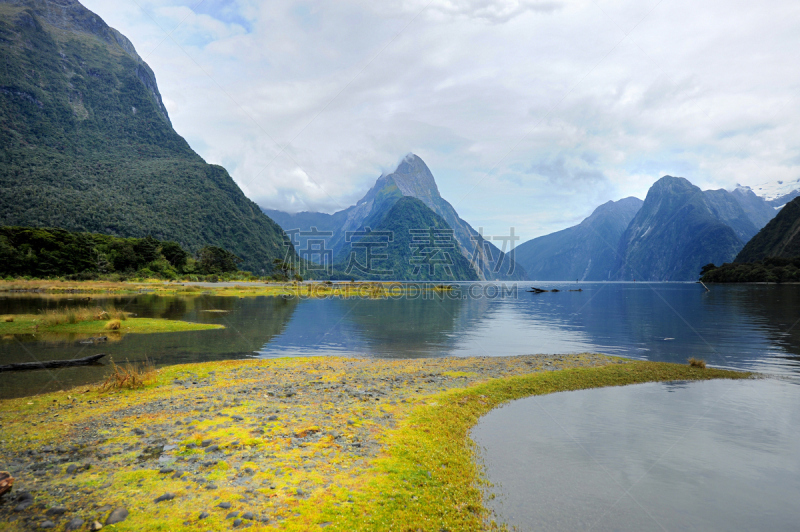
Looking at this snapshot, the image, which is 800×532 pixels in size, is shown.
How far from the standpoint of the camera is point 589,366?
2066 cm

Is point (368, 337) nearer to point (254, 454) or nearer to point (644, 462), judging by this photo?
point (254, 454)

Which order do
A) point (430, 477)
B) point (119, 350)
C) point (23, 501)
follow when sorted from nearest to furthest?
point (23, 501)
point (430, 477)
point (119, 350)

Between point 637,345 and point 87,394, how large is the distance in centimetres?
3475

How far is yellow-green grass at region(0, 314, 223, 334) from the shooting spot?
83.8 feet

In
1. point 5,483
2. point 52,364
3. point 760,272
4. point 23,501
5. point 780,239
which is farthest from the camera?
point 780,239

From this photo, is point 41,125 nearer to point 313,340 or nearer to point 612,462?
point 313,340

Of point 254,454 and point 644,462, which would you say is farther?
point 644,462

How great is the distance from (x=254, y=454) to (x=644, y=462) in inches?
378

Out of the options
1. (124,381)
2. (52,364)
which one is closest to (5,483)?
(124,381)

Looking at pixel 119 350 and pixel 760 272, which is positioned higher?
pixel 760 272

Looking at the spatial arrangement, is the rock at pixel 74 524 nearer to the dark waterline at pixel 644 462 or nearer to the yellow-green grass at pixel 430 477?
the yellow-green grass at pixel 430 477

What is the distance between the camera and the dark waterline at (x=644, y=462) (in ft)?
23.7

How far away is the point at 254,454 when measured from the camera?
826 cm

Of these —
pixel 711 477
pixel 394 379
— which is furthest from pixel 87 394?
pixel 711 477
